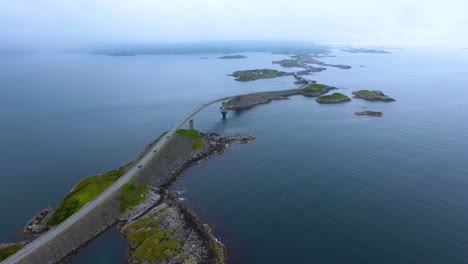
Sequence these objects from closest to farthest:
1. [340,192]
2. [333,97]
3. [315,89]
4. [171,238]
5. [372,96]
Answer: [171,238]
[340,192]
[333,97]
[372,96]
[315,89]

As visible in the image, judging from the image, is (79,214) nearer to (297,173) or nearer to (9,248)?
(9,248)

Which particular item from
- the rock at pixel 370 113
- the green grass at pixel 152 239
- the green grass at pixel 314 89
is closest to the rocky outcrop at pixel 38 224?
the green grass at pixel 152 239

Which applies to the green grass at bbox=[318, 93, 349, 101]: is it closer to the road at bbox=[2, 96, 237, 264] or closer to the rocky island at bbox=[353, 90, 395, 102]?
the rocky island at bbox=[353, 90, 395, 102]

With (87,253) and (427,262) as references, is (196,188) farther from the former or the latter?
(427,262)

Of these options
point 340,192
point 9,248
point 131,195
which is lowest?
point 9,248

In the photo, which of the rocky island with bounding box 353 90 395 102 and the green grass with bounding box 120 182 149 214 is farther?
the rocky island with bounding box 353 90 395 102

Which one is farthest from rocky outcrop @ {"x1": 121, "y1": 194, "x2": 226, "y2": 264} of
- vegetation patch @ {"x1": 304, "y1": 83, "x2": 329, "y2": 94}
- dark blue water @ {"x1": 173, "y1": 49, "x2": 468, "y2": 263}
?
vegetation patch @ {"x1": 304, "y1": 83, "x2": 329, "y2": 94}

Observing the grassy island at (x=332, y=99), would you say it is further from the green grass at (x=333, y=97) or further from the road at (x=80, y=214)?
the road at (x=80, y=214)

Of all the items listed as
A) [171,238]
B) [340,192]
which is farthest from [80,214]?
[340,192]
